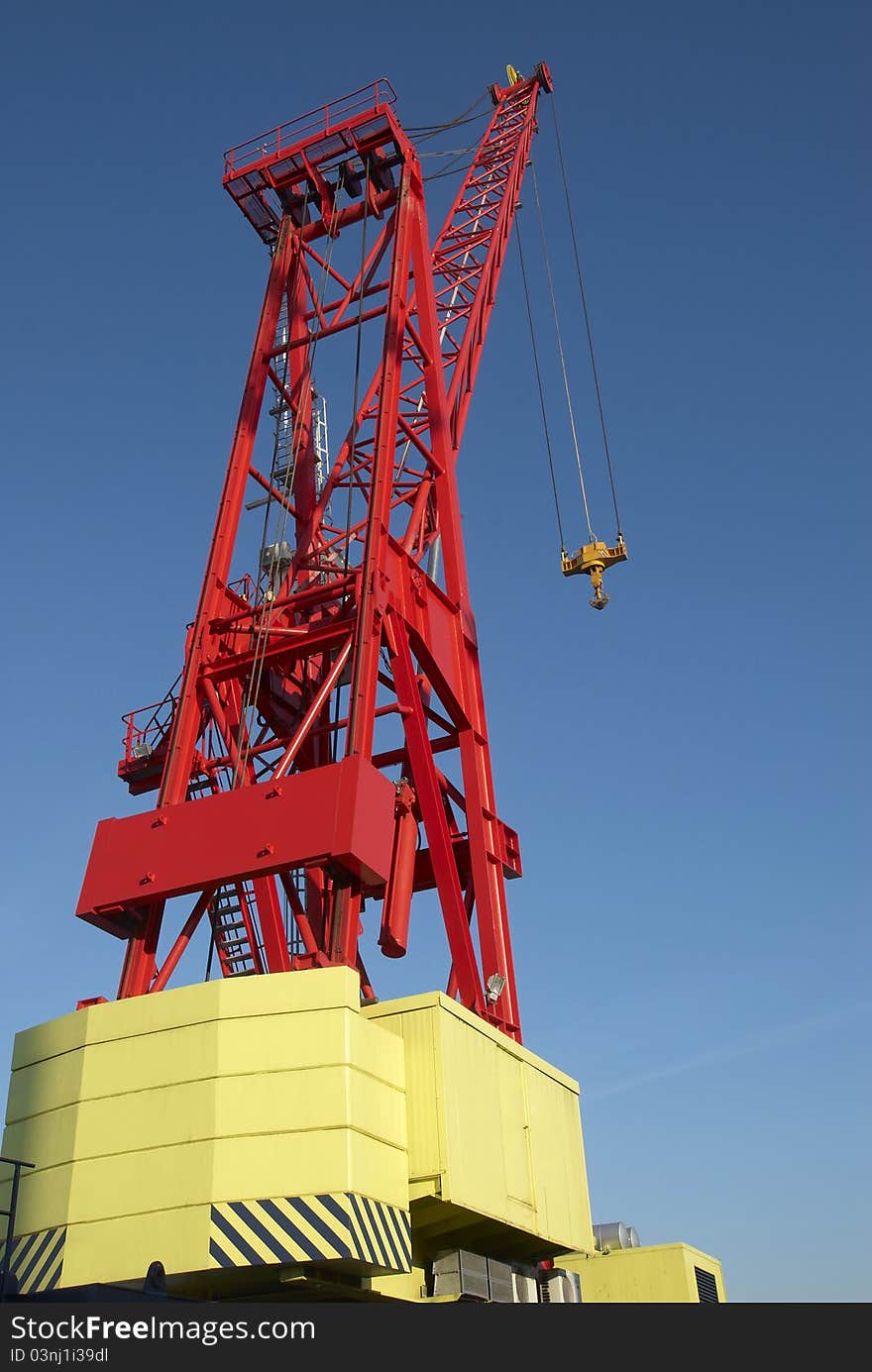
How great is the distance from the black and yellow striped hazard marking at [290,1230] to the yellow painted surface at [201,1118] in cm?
13

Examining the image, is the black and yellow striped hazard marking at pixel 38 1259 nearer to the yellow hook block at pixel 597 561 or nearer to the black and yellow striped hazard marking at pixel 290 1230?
the black and yellow striped hazard marking at pixel 290 1230

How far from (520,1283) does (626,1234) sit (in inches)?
304

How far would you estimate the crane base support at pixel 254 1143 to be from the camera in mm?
15125

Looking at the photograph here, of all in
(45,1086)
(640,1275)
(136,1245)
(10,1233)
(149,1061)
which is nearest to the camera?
(10,1233)

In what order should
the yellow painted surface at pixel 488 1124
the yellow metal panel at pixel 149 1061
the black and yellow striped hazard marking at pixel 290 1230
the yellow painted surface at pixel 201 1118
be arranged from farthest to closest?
the yellow painted surface at pixel 488 1124
the yellow metal panel at pixel 149 1061
the yellow painted surface at pixel 201 1118
the black and yellow striped hazard marking at pixel 290 1230

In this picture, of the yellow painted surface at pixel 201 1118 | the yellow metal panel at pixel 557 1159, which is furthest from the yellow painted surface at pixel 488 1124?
the yellow painted surface at pixel 201 1118

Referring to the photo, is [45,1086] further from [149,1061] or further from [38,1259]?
[38,1259]

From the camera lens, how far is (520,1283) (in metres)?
20.0

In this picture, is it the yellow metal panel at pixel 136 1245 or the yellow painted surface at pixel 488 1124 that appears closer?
the yellow metal panel at pixel 136 1245

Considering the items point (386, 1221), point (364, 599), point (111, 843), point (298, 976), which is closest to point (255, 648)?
point (364, 599)

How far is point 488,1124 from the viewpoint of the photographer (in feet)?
60.6

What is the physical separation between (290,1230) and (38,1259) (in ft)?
11.0

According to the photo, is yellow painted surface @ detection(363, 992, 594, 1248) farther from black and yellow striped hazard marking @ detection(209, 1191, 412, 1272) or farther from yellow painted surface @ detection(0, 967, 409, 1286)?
black and yellow striped hazard marking @ detection(209, 1191, 412, 1272)

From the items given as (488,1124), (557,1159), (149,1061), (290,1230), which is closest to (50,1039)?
(149,1061)
